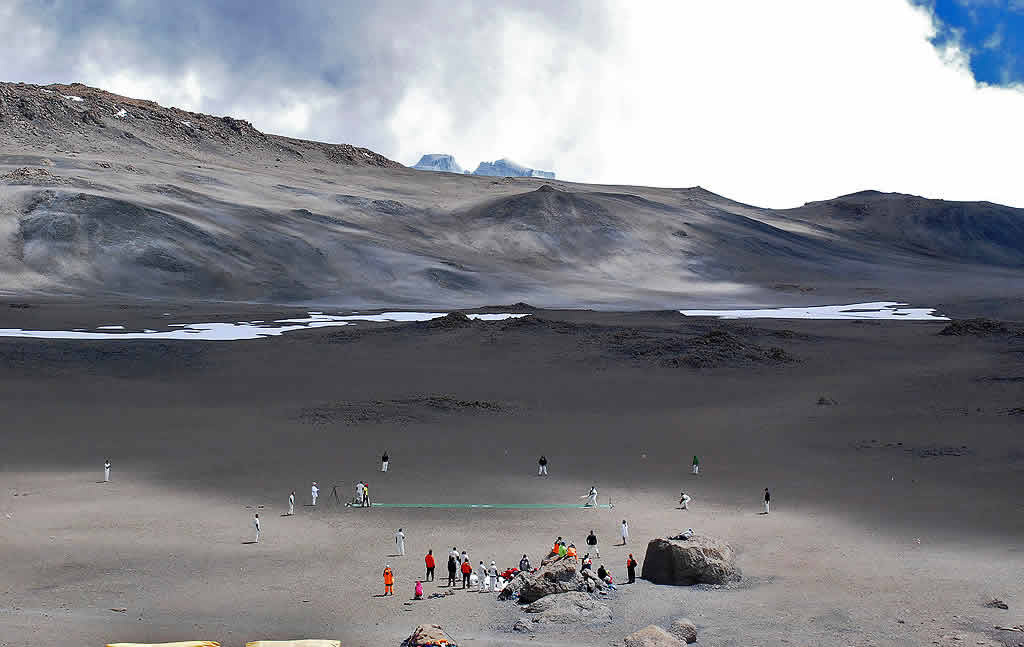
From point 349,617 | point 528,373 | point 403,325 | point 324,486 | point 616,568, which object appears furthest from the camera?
point 403,325

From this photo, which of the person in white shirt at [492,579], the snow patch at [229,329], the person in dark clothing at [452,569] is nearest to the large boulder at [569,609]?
the person in white shirt at [492,579]

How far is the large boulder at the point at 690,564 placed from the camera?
2144 centimetres

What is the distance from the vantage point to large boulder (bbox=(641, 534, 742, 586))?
21.4m

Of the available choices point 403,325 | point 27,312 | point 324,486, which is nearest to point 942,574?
point 324,486

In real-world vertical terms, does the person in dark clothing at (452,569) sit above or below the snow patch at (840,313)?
below

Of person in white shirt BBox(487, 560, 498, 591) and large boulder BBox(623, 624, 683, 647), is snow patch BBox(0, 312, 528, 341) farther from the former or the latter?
large boulder BBox(623, 624, 683, 647)

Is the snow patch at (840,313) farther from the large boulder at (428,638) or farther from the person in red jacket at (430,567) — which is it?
the large boulder at (428,638)

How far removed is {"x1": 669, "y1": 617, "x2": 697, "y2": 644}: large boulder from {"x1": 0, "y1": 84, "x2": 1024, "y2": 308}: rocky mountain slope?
62.3 m

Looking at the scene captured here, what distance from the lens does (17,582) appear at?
20812 mm

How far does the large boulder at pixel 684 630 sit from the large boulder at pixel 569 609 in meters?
1.40

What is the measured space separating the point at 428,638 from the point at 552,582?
3.45m

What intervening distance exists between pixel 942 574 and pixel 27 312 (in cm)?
5162

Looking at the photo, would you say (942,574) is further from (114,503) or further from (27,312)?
(27,312)

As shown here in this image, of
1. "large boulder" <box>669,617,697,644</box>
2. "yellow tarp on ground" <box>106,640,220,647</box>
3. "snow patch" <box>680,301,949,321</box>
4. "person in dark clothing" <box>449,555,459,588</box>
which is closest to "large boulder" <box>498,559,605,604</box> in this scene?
"person in dark clothing" <box>449,555,459,588</box>
